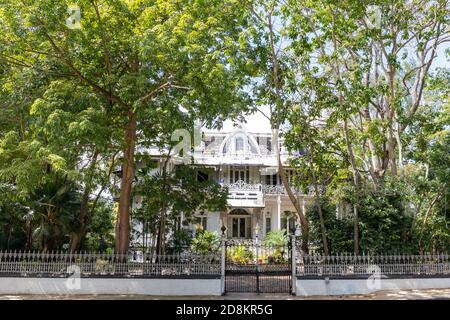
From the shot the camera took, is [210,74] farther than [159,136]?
No

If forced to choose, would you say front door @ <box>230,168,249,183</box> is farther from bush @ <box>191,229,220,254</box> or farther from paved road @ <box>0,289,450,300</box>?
paved road @ <box>0,289,450,300</box>

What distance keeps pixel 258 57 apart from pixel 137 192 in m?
7.38

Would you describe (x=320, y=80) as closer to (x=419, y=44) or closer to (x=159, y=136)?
(x=419, y=44)

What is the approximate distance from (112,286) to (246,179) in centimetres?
1735

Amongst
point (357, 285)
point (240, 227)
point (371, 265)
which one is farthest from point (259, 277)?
point (240, 227)

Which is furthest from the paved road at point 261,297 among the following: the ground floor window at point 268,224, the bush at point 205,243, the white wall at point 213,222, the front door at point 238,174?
the front door at point 238,174

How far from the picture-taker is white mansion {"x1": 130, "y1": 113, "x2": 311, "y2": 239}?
28266 millimetres

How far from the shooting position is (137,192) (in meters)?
17.2

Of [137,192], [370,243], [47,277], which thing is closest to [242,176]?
[137,192]

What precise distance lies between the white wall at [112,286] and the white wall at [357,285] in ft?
9.42

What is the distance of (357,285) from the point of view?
13680mm

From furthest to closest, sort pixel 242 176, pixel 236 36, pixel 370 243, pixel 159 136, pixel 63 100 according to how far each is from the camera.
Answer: pixel 242 176, pixel 159 136, pixel 370 243, pixel 236 36, pixel 63 100

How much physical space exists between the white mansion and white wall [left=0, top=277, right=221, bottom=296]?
46.7 feet

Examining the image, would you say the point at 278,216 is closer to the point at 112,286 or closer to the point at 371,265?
the point at 371,265
